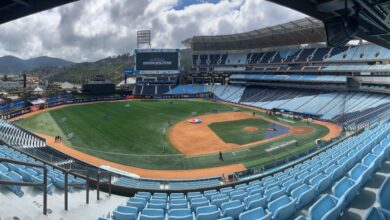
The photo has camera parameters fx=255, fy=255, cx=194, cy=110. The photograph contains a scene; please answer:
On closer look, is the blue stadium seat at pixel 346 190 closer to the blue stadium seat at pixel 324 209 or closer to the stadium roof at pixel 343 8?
the blue stadium seat at pixel 324 209

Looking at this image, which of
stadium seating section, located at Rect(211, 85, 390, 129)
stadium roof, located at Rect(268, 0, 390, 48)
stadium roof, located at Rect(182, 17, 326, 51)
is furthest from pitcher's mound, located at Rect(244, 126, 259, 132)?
stadium roof, located at Rect(268, 0, 390, 48)

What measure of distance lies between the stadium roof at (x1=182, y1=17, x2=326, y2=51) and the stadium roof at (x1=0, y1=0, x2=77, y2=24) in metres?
51.8

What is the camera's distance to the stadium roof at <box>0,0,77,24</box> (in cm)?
520

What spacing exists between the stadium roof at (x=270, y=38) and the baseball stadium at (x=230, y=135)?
389 millimetres

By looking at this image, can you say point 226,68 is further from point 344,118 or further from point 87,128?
point 87,128

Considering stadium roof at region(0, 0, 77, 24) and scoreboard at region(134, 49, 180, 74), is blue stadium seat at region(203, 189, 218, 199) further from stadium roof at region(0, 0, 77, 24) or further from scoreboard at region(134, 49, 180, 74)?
scoreboard at region(134, 49, 180, 74)

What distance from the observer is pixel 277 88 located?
64625mm

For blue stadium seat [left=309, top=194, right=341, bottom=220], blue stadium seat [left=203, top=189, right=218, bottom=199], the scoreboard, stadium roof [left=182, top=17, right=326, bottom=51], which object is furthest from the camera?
→ the scoreboard

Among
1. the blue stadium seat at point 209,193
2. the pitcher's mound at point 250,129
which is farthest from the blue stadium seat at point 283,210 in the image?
the pitcher's mound at point 250,129

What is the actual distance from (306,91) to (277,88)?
9.39 metres

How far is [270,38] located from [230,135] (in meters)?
42.4

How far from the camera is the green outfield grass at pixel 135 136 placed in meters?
24.4

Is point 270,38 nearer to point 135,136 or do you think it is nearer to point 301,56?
point 301,56

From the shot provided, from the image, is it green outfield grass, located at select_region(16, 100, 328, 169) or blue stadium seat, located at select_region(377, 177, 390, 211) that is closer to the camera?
blue stadium seat, located at select_region(377, 177, 390, 211)
